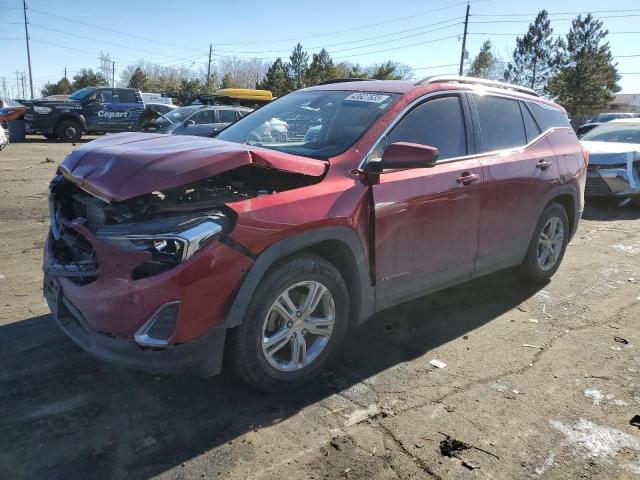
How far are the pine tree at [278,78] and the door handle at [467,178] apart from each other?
4055cm

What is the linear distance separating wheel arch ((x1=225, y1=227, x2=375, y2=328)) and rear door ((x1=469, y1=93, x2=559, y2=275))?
4.27 ft

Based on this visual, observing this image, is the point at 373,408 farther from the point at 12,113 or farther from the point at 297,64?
the point at 297,64

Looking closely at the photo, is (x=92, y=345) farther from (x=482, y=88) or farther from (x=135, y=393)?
(x=482, y=88)

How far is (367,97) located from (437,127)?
565 millimetres

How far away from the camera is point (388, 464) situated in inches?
101

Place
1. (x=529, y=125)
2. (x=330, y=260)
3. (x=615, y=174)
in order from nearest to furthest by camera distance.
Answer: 1. (x=330, y=260)
2. (x=529, y=125)
3. (x=615, y=174)

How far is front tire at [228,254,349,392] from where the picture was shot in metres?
2.84

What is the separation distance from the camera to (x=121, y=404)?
294 cm

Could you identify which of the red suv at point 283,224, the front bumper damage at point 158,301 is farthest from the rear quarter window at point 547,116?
the front bumper damage at point 158,301

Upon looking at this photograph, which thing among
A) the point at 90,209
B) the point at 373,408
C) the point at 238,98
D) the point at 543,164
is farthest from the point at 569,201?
the point at 238,98

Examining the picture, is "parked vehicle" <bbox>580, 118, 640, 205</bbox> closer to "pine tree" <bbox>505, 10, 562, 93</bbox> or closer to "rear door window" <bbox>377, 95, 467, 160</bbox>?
"rear door window" <bbox>377, 95, 467, 160</bbox>

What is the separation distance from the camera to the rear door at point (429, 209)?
3393 mm

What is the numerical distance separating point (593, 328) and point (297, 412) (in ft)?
9.00

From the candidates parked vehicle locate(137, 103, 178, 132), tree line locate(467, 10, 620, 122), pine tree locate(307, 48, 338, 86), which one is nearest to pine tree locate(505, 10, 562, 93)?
tree line locate(467, 10, 620, 122)
